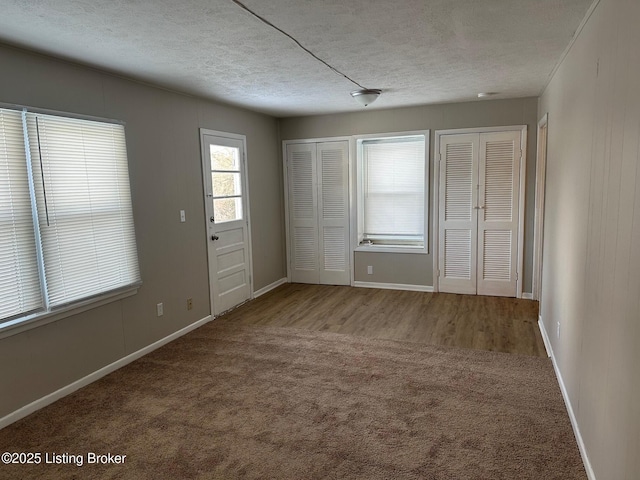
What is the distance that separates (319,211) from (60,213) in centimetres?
362

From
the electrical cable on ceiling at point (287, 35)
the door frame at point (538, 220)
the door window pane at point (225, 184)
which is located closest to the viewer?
the electrical cable on ceiling at point (287, 35)

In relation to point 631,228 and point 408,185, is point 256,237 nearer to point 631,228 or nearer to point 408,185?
point 408,185

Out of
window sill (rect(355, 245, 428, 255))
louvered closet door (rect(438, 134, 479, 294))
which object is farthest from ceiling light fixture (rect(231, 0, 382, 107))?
window sill (rect(355, 245, 428, 255))

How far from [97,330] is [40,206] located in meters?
1.06

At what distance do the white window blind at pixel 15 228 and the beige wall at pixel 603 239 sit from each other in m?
3.30

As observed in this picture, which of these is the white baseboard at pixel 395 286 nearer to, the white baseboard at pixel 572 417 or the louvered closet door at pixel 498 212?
the louvered closet door at pixel 498 212

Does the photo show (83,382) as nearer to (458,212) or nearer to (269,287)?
(269,287)

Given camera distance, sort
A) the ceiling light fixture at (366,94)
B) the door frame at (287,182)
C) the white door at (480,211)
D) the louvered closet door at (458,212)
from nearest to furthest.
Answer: the ceiling light fixture at (366,94) < the white door at (480,211) < the louvered closet door at (458,212) < the door frame at (287,182)

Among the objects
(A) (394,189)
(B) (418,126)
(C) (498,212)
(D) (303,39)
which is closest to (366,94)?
(B) (418,126)

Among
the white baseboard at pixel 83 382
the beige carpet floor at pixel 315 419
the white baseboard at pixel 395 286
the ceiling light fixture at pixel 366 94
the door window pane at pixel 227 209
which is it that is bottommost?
the beige carpet floor at pixel 315 419

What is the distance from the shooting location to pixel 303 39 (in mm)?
2748

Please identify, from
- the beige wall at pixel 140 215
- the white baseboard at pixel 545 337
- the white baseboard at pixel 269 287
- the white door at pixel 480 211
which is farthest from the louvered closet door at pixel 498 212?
the beige wall at pixel 140 215

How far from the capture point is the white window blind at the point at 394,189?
5.77 m

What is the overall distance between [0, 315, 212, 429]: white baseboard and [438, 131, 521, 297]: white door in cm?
335
